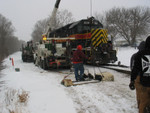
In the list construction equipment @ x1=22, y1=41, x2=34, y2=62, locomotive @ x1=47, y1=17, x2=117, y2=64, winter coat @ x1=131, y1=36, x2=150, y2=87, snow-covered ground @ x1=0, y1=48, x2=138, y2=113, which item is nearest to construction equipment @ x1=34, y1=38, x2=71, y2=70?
locomotive @ x1=47, y1=17, x2=117, y2=64

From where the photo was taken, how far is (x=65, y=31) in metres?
14.2

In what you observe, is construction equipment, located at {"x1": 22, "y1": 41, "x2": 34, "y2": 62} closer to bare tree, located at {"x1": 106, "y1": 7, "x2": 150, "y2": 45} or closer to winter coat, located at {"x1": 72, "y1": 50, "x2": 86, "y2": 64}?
winter coat, located at {"x1": 72, "y1": 50, "x2": 86, "y2": 64}

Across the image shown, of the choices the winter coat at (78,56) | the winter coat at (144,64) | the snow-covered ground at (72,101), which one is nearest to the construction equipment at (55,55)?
the winter coat at (78,56)

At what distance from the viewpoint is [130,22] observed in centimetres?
4016

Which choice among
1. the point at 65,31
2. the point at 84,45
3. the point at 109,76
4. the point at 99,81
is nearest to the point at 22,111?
the point at 99,81

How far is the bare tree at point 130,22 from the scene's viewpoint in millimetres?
38812

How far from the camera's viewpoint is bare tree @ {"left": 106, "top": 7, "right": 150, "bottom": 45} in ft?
127

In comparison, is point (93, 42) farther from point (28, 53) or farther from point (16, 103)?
point (28, 53)

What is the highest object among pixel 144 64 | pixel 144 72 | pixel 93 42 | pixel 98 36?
pixel 98 36

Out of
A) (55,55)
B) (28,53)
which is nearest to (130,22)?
(28,53)

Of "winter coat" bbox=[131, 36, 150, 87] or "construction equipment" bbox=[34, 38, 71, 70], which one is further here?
"construction equipment" bbox=[34, 38, 71, 70]

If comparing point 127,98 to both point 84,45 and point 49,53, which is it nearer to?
point 49,53

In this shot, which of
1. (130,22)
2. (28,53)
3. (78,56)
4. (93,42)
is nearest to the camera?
(78,56)

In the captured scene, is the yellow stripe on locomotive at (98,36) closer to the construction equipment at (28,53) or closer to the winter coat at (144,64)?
the winter coat at (144,64)
